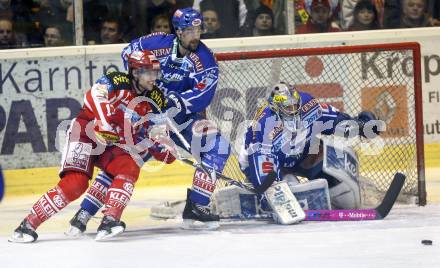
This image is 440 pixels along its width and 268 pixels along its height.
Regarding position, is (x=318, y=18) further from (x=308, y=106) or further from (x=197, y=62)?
(x=197, y=62)

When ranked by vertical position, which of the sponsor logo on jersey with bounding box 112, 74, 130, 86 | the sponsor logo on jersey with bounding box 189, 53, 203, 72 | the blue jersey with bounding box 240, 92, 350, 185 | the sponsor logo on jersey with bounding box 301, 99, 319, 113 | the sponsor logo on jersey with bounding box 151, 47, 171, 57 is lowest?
the blue jersey with bounding box 240, 92, 350, 185

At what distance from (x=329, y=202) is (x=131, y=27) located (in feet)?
9.25

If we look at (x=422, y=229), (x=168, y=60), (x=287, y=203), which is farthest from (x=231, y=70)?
(x=422, y=229)

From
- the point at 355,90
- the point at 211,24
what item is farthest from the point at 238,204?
the point at 211,24

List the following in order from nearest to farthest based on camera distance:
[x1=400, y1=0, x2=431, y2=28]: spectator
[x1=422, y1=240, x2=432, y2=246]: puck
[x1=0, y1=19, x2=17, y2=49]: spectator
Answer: [x1=422, y1=240, x2=432, y2=246]: puck < [x1=0, y1=19, x2=17, y2=49]: spectator < [x1=400, y1=0, x2=431, y2=28]: spectator

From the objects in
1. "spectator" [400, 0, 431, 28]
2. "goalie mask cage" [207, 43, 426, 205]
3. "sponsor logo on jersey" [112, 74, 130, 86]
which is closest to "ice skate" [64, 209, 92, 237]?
"sponsor logo on jersey" [112, 74, 130, 86]

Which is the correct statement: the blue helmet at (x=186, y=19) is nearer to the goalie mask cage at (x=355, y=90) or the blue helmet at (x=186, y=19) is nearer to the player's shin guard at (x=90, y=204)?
the goalie mask cage at (x=355, y=90)

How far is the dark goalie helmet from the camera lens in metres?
6.91

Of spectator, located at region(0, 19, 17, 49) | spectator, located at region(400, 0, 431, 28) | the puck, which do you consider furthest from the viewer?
spectator, located at region(400, 0, 431, 28)

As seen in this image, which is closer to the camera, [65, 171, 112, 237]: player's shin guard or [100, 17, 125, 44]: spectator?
[65, 171, 112, 237]: player's shin guard

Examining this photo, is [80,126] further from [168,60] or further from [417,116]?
[417,116]

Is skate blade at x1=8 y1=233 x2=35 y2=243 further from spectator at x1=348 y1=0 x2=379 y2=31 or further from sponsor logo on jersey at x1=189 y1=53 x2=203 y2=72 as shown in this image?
spectator at x1=348 y1=0 x2=379 y2=31

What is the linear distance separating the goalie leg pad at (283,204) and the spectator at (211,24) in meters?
2.56

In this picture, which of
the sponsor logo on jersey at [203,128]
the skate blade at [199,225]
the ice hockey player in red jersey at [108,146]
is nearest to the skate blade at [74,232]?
the ice hockey player in red jersey at [108,146]
